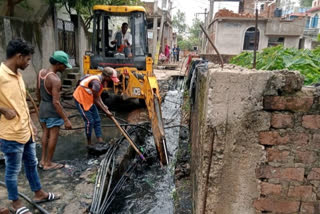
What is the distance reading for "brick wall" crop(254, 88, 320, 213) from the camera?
1.77 m

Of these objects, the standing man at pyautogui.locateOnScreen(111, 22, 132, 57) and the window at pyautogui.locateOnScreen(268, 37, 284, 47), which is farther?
the window at pyautogui.locateOnScreen(268, 37, 284, 47)

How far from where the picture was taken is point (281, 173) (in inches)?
74.1

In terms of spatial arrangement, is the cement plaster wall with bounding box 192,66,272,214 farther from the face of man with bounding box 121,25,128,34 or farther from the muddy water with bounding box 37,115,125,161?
the face of man with bounding box 121,25,128,34

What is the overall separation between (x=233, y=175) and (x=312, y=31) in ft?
108

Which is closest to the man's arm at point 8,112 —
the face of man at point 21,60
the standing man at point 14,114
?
the standing man at point 14,114

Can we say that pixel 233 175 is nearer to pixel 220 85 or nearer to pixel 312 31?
pixel 220 85

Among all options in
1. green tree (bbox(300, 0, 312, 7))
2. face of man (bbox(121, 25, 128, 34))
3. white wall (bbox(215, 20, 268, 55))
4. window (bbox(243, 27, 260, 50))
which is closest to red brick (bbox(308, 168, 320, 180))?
face of man (bbox(121, 25, 128, 34))

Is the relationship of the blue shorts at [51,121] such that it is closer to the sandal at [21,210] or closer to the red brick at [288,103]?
the sandal at [21,210]

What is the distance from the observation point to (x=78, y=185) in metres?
3.28

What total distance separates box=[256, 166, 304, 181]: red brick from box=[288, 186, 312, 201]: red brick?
0.24ft

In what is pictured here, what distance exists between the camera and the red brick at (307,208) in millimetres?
1915

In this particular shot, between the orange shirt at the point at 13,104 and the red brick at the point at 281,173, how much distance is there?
7.23 ft

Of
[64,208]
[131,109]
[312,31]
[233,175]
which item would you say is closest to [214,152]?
[233,175]

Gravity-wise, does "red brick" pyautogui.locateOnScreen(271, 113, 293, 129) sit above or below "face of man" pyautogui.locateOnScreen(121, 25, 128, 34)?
below
